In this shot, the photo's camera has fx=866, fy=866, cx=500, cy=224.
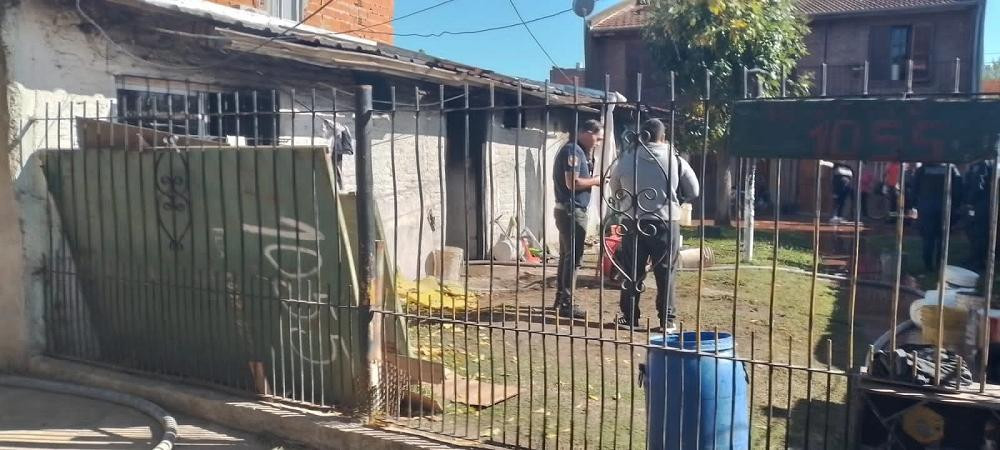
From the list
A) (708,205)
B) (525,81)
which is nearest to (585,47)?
(708,205)

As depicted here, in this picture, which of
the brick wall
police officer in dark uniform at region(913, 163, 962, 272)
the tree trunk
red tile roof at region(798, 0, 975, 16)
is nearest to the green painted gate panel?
the brick wall

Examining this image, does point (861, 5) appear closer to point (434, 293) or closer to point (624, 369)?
point (434, 293)

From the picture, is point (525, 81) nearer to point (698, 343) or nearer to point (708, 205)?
point (698, 343)

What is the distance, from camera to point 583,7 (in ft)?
51.3

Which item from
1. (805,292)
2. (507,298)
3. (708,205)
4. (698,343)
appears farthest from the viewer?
(708,205)

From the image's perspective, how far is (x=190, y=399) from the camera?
204 inches

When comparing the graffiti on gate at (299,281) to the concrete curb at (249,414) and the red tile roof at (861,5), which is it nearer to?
the concrete curb at (249,414)

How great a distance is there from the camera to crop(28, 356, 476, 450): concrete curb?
14.6ft

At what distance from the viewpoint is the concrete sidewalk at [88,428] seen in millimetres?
4762

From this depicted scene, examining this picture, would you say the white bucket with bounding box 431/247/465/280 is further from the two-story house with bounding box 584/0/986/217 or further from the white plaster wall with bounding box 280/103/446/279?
the two-story house with bounding box 584/0/986/217

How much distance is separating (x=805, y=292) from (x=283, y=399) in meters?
6.33

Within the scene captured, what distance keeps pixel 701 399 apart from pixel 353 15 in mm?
8913

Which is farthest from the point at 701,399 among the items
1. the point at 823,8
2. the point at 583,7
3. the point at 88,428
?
the point at 823,8

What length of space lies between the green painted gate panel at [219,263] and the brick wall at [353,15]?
4795 mm
